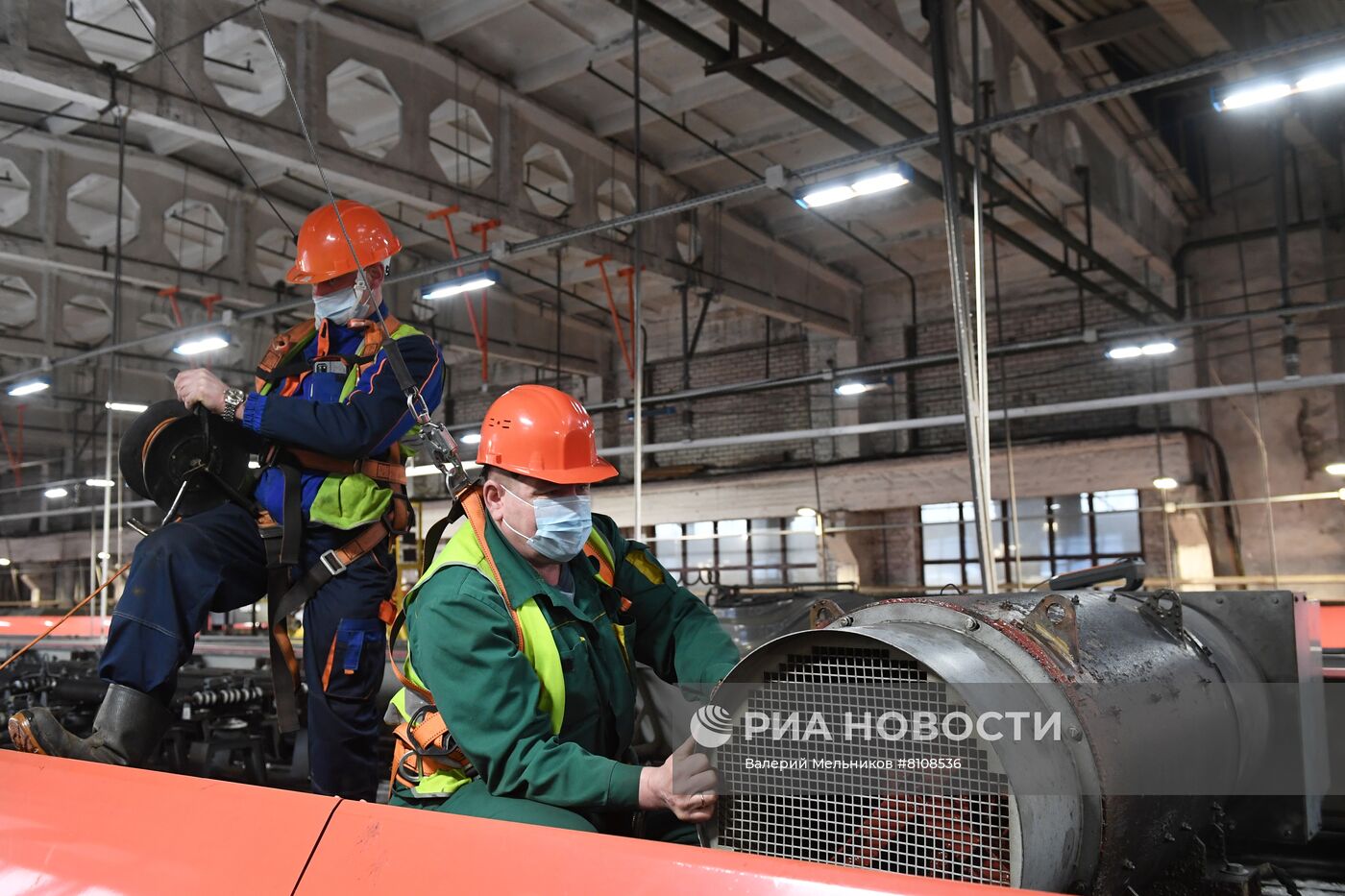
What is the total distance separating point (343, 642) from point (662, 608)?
81 cm

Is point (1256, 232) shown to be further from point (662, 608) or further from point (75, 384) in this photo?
point (75, 384)

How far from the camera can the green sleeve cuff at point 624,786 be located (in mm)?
1570

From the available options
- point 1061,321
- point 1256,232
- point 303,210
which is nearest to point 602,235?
point 303,210

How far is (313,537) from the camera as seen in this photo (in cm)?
253

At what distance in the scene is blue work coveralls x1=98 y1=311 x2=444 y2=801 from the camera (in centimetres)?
227

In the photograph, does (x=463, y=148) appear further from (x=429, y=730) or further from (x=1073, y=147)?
(x=429, y=730)

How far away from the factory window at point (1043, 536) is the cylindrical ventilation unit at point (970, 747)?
10789mm

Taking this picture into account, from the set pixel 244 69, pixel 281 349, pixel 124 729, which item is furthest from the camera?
pixel 244 69

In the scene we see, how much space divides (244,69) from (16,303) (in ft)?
21.5

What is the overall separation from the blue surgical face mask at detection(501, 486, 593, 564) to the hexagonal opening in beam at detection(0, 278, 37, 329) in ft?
40.4

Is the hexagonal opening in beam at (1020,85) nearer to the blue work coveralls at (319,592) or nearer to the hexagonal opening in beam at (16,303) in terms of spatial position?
the blue work coveralls at (319,592)

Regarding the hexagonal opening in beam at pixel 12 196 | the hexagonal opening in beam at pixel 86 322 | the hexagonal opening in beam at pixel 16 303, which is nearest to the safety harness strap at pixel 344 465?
the hexagonal opening in beam at pixel 12 196

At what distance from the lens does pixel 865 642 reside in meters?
1.29

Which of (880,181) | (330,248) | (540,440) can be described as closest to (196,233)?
(880,181)
